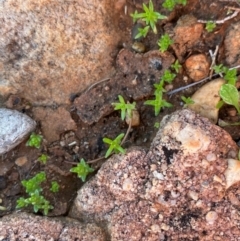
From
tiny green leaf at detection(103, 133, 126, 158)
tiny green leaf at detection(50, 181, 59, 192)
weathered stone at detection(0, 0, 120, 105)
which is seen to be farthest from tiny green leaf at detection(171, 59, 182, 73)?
tiny green leaf at detection(50, 181, 59, 192)

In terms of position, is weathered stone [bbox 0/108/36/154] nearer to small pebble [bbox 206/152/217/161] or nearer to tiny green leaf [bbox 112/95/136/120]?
tiny green leaf [bbox 112/95/136/120]

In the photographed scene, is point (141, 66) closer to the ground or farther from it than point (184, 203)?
farther from it

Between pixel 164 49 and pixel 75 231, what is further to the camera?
pixel 164 49

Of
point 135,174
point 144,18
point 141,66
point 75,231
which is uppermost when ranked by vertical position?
point 144,18

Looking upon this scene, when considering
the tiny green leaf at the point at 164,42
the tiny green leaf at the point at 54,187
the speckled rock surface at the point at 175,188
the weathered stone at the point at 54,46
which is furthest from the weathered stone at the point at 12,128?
the tiny green leaf at the point at 164,42

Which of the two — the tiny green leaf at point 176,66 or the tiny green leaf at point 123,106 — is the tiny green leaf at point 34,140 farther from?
the tiny green leaf at point 176,66

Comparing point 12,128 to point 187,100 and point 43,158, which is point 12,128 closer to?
point 43,158

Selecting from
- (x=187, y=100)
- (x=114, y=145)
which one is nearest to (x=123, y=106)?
(x=114, y=145)

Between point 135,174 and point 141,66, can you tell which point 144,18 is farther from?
point 135,174

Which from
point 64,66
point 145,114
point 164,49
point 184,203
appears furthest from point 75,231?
point 164,49
